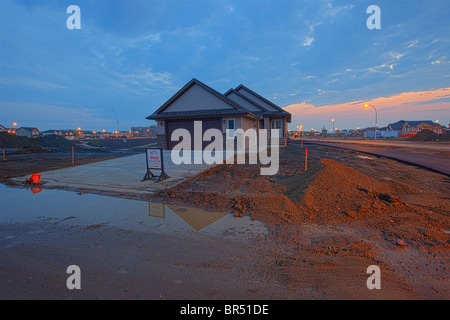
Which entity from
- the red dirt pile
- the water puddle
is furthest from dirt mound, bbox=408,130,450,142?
the water puddle

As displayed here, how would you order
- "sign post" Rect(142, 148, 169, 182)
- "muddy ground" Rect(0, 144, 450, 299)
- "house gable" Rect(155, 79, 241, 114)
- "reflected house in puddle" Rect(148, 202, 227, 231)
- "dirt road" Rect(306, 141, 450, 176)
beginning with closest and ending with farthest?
"muddy ground" Rect(0, 144, 450, 299) → "reflected house in puddle" Rect(148, 202, 227, 231) → "sign post" Rect(142, 148, 169, 182) → "dirt road" Rect(306, 141, 450, 176) → "house gable" Rect(155, 79, 241, 114)

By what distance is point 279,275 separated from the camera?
3.21 meters

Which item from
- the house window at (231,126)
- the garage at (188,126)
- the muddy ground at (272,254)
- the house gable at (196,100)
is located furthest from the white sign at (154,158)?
the house gable at (196,100)

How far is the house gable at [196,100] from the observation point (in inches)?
792

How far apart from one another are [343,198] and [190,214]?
4000 mm

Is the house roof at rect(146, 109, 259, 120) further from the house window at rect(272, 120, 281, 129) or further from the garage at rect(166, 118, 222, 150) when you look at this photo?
the house window at rect(272, 120, 281, 129)

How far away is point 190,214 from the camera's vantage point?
586cm

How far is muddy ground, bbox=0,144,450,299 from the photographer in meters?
2.91

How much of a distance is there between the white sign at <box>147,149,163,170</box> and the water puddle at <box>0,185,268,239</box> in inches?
104

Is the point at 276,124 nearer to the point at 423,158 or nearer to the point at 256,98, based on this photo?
the point at 256,98

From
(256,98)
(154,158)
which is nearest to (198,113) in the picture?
(154,158)

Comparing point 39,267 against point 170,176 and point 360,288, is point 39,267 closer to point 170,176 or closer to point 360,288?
point 360,288
